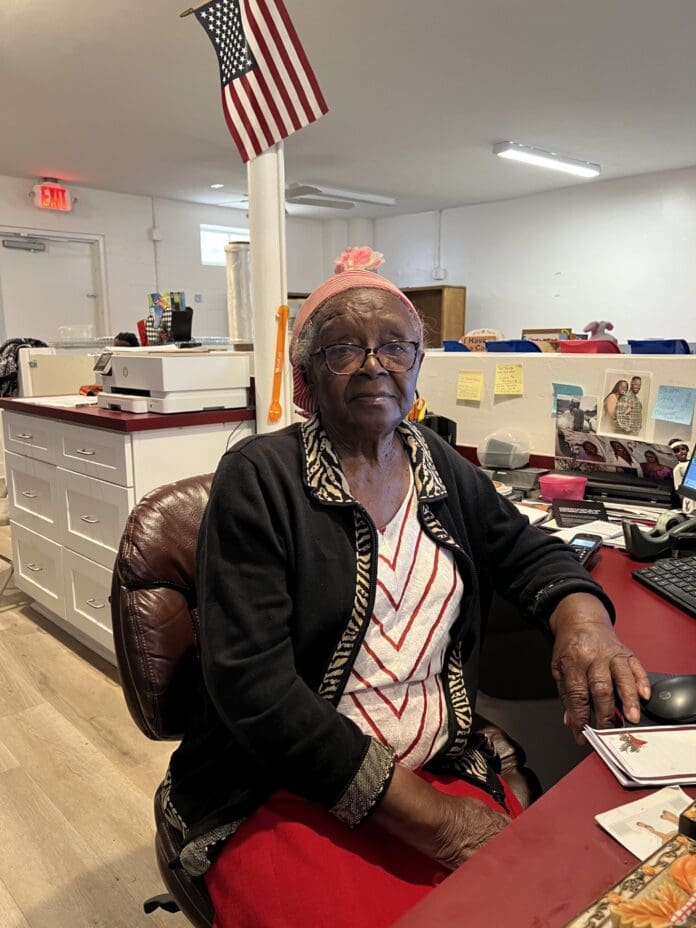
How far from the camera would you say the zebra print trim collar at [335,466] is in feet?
3.36

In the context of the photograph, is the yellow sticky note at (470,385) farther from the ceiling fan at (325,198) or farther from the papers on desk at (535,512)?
the ceiling fan at (325,198)

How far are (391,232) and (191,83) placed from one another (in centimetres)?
552

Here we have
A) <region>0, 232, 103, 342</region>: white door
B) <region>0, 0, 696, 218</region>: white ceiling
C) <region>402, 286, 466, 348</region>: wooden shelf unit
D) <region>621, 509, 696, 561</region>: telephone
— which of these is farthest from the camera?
<region>402, 286, 466, 348</region>: wooden shelf unit

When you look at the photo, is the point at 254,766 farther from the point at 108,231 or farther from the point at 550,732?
the point at 108,231

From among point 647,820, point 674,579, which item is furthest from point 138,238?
point 647,820

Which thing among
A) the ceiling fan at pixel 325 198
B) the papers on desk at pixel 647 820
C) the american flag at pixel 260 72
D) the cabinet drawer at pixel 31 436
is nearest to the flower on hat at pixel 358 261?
the papers on desk at pixel 647 820

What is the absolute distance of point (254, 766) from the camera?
97 cm

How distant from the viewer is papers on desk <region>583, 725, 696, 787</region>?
2.44 feet

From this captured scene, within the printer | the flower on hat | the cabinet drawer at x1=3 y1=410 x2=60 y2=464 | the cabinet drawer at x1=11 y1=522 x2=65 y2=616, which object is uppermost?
the flower on hat

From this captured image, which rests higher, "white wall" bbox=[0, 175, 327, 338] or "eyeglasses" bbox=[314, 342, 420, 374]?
"white wall" bbox=[0, 175, 327, 338]

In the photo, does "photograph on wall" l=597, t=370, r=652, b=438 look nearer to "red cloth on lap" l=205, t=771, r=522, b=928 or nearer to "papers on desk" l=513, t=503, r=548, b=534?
"papers on desk" l=513, t=503, r=548, b=534

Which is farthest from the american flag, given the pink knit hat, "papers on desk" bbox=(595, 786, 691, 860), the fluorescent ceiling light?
the fluorescent ceiling light

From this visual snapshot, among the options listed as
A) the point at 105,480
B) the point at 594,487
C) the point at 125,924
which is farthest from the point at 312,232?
the point at 125,924

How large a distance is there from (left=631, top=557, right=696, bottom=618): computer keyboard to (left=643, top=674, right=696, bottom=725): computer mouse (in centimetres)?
33
